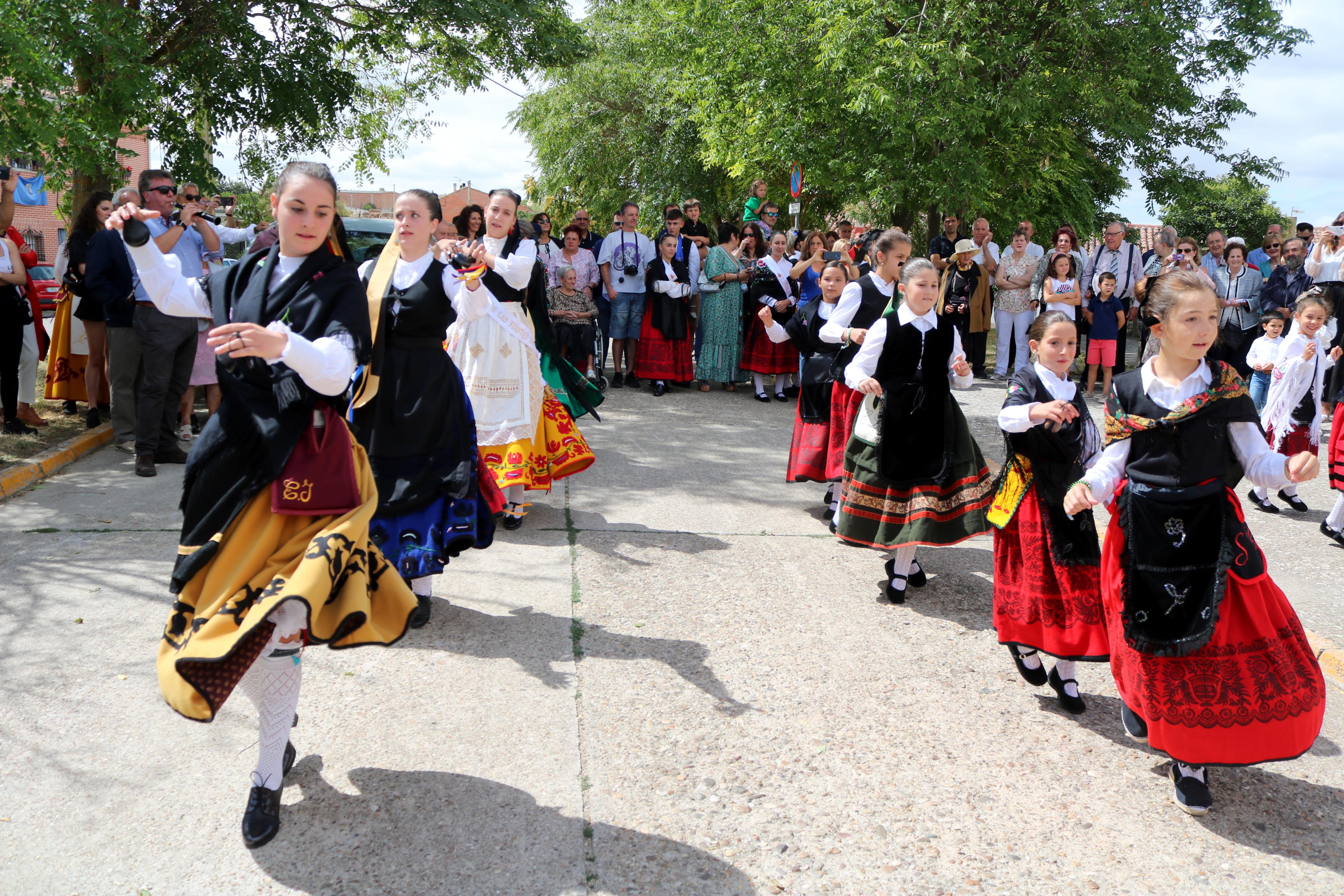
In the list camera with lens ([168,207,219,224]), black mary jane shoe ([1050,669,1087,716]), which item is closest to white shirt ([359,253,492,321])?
camera with lens ([168,207,219,224])

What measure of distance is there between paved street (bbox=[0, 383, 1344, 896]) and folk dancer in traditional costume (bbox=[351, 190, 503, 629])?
456mm

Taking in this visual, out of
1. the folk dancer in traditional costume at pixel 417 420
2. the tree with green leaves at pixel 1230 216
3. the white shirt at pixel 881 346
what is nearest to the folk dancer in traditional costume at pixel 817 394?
the white shirt at pixel 881 346

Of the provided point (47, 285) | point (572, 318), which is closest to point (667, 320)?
point (572, 318)

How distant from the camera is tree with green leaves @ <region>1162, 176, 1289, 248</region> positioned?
21.1m

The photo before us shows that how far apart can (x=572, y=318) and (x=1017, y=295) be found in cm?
582

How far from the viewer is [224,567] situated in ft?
9.61

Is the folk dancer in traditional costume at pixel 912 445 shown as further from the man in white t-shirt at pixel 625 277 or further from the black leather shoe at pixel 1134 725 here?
the man in white t-shirt at pixel 625 277

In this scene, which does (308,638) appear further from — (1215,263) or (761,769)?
(1215,263)

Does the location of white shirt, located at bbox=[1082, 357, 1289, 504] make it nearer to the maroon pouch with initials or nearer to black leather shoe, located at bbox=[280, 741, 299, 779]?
the maroon pouch with initials

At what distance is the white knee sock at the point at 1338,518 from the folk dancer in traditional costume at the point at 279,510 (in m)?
6.17

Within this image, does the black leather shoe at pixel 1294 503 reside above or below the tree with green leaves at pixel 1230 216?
below

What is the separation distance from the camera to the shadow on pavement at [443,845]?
2838mm

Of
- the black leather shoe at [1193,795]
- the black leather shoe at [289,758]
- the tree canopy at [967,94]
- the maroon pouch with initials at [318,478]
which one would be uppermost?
the tree canopy at [967,94]

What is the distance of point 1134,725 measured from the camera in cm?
362
